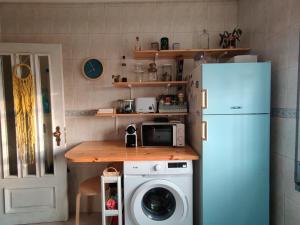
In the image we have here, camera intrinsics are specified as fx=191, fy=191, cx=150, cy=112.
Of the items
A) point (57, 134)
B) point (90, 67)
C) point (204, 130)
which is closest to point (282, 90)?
A: point (204, 130)

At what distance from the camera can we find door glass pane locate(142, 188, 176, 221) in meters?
1.87

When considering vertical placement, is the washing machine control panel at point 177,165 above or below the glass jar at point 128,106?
below

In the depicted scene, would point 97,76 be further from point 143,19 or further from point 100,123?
point 143,19

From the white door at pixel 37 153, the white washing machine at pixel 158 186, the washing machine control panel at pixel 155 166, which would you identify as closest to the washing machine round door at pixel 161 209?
the white washing machine at pixel 158 186

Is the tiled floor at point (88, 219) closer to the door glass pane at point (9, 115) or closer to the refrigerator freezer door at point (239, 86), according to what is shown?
the door glass pane at point (9, 115)

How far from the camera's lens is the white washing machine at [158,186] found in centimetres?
179

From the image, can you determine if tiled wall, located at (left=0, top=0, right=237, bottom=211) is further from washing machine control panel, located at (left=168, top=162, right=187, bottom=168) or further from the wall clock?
washing machine control panel, located at (left=168, top=162, right=187, bottom=168)

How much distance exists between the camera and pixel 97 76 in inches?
94.3

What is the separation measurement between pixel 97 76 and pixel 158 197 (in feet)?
5.19

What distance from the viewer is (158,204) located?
1.98 m

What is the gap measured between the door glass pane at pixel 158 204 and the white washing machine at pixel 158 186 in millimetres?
21

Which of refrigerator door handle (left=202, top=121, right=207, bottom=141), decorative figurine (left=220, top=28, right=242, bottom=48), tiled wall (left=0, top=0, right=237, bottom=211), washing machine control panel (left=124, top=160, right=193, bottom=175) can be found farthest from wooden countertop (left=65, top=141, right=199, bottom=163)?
decorative figurine (left=220, top=28, right=242, bottom=48)

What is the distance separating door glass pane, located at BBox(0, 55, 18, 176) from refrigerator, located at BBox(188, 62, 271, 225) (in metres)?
2.15

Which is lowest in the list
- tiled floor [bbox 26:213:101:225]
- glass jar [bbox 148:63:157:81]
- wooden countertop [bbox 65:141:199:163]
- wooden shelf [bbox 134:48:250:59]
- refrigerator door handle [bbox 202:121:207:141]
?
tiled floor [bbox 26:213:101:225]
